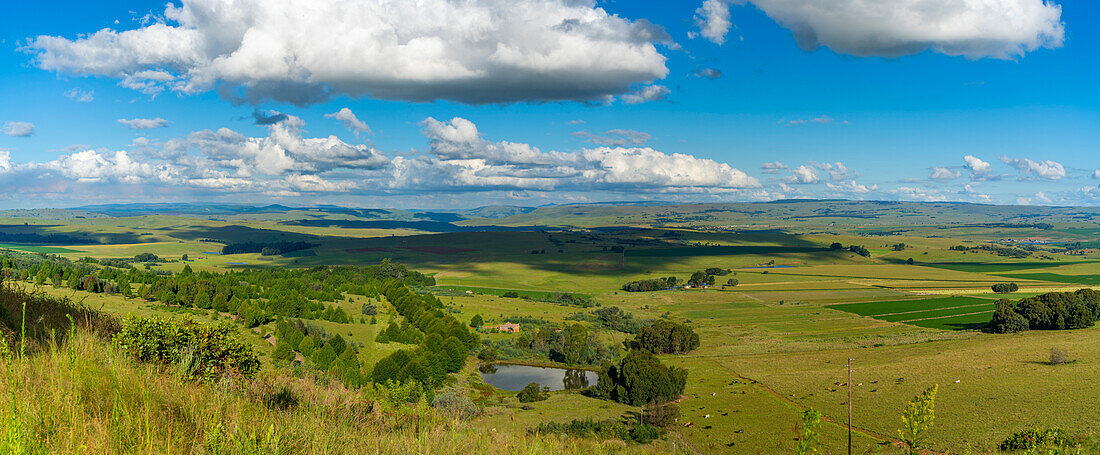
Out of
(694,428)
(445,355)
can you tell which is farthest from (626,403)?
(445,355)

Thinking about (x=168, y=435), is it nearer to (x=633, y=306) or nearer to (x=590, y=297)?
(x=633, y=306)

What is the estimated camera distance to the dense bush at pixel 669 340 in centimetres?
9775

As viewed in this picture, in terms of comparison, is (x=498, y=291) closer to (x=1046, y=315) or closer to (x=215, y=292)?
(x=215, y=292)

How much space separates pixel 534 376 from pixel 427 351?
24.4 meters

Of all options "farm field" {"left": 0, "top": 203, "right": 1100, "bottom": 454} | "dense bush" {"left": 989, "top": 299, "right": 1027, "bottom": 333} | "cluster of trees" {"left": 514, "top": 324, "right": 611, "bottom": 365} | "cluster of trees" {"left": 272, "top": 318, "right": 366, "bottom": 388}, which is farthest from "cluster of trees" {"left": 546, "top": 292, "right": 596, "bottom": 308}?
"cluster of trees" {"left": 272, "top": 318, "right": 366, "bottom": 388}

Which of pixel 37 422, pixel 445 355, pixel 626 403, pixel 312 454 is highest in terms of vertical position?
pixel 37 422

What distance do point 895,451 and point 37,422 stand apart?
50.1 metres

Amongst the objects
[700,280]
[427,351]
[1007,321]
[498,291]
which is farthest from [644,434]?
[700,280]

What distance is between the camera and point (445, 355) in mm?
75625

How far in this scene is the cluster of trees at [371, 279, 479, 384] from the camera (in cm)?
6369

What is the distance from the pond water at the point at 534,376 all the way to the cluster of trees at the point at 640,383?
8425 millimetres

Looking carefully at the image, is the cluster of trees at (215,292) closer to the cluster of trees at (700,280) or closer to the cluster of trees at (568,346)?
the cluster of trees at (568,346)

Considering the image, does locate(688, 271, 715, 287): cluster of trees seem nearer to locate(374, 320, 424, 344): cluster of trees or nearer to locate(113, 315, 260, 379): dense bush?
locate(374, 320, 424, 344): cluster of trees

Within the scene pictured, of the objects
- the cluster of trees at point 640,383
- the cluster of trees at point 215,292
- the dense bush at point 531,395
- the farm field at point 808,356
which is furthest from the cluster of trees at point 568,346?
the cluster of trees at point 215,292
